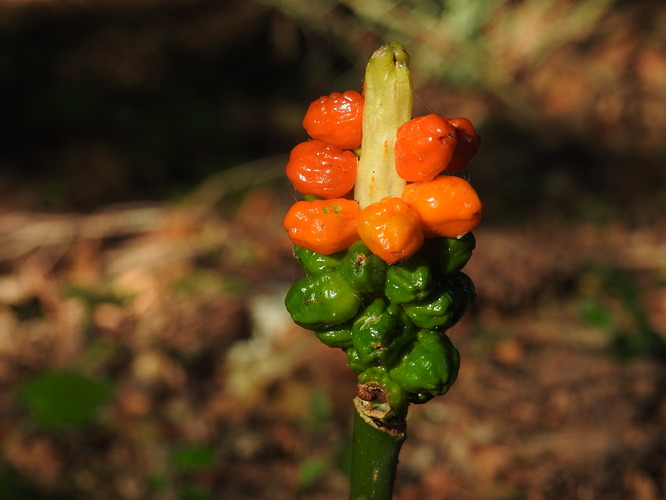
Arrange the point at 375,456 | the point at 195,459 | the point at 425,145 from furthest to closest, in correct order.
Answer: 1. the point at 195,459
2. the point at 375,456
3. the point at 425,145

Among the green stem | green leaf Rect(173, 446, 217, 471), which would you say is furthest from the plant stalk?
green leaf Rect(173, 446, 217, 471)

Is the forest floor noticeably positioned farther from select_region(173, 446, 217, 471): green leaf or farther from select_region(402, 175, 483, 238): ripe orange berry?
select_region(402, 175, 483, 238): ripe orange berry

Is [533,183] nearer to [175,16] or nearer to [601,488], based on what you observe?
[601,488]

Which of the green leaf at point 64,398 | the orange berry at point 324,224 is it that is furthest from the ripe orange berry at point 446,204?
A: the green leaf at point 64,398

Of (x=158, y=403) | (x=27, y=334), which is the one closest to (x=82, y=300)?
(x=27, y=334)

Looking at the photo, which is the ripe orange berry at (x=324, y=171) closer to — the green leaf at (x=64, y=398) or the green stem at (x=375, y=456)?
the green stem at (x=375, y=456)

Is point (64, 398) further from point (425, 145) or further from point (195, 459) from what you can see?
point (425, 145)

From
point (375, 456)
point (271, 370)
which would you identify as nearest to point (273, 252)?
point (271, 370)
